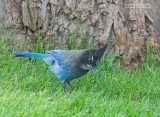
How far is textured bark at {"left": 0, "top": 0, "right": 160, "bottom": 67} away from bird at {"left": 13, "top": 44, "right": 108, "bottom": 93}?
3.04 ft

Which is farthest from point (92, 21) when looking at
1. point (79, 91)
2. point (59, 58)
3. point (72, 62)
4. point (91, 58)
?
point (79, 91)

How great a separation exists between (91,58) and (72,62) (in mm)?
406

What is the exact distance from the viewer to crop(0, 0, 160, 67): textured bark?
18.8 feet

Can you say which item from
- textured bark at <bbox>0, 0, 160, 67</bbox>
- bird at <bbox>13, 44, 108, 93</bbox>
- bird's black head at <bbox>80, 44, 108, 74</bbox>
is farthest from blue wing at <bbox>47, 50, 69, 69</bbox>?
textured bark at <bbox>0, 0, 160, 67</bbox>

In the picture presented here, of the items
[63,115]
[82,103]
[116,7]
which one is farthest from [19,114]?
[116,7]

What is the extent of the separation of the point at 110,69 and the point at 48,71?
129cm

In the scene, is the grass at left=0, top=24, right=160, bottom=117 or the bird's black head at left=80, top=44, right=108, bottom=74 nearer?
the grass at left=0, top=24, right=160, bottom=117

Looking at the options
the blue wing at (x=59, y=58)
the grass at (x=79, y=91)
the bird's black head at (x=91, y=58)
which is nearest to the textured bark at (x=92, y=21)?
the grass at (x=79, y=91)

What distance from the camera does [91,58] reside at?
441 cm

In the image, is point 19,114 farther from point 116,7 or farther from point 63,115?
point 116,7

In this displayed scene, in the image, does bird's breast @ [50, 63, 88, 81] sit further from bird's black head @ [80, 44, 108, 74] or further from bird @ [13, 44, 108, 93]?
bird's black head @ [80, 44, 108, 74]

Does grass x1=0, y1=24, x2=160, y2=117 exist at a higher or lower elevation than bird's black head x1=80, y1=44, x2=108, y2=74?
lower

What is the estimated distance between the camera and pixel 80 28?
5.84 metres

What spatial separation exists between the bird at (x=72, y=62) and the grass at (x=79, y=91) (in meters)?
0.23
